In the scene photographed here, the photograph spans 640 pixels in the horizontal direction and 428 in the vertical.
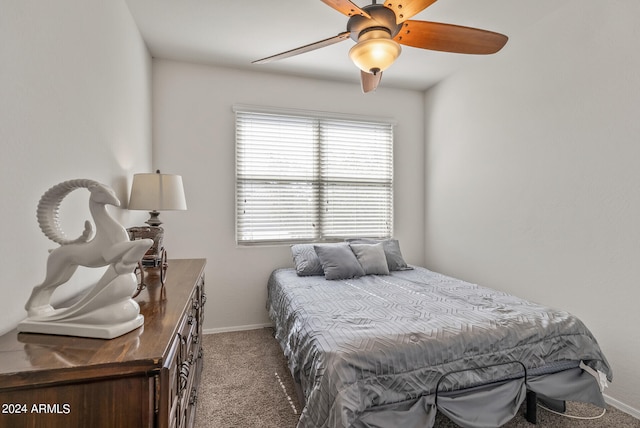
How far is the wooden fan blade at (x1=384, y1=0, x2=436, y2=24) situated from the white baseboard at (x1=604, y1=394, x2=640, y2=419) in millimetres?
2710

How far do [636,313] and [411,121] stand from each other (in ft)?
9.44

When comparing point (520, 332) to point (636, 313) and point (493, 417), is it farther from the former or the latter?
point (636, 313)

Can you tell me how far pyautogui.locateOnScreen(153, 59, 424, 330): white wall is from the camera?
3.26 meters

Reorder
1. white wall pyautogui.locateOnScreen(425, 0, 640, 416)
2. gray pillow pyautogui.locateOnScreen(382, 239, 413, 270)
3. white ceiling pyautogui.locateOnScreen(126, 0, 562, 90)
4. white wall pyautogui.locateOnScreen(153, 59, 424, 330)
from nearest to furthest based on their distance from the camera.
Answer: white wall pyautogui.locateOnScreen(425, 0, 640, 416), white ceiling pyautogui.locateOnScreen(126, 0, 562, 90), white wall pyautogui.locateOnScreen(153, 59, 424, 330), gray pillow pyautogui.locateOnScreen(382, 239, 413, 270)

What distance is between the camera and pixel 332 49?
3.00 metres

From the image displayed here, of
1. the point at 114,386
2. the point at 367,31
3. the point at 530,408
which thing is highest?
the point at 367,31

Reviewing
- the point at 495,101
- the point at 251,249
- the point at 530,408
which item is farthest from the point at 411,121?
the point at 530,408

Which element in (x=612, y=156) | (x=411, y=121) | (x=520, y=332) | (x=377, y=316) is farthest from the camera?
(x=411, y=121)

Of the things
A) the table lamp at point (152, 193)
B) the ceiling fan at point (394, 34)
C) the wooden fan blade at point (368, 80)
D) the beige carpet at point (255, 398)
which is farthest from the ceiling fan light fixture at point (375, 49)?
the beige carpet at point (255, 398)

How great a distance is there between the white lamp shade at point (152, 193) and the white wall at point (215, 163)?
104 cm

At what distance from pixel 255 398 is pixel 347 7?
2435 mm

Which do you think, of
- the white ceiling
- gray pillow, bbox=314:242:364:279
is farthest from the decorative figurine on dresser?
the white ceiling

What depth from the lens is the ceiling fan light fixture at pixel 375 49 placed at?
1.70m

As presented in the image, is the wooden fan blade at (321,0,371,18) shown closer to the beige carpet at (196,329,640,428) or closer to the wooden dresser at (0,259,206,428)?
the wooden dresser at (0,259,206,428)
